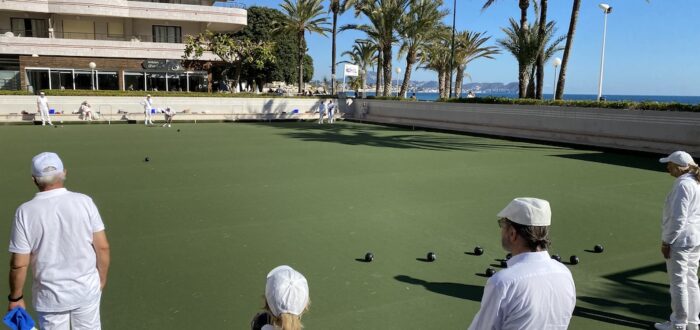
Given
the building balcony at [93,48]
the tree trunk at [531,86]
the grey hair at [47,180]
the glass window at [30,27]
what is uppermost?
the glass window at [30,27]

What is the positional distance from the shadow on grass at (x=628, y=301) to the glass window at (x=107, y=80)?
4741 cm

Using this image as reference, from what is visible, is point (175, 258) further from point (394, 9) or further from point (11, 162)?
point (394, 9)

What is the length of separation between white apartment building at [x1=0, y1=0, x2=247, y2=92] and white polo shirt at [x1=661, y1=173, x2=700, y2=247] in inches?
1722

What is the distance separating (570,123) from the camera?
22.8m

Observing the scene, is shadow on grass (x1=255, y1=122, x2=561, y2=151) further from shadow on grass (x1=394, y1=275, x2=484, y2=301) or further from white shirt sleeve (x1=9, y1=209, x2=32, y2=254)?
white shirt sleeve (x1=9, y1=209, x2=32, y2=254)

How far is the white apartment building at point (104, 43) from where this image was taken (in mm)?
42875

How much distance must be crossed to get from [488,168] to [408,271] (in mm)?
9130

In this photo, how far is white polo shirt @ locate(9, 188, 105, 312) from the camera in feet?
11.6

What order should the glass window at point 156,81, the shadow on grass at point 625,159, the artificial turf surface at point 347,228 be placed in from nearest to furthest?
the artificial turf surface at point 347,228, the shadow on grass at point 625,159, the glass window at point 156,81

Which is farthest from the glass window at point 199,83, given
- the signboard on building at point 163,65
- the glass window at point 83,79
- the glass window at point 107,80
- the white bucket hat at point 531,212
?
the white bucket hat at point 531,212

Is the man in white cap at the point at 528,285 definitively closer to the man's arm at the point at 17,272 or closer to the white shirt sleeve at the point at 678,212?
the white shirt sleeve at the point at 678,212

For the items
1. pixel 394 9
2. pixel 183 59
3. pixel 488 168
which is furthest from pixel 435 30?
pixel 488 168

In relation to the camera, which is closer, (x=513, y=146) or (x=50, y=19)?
(x=513, y=146)

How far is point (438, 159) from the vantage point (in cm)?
1694
